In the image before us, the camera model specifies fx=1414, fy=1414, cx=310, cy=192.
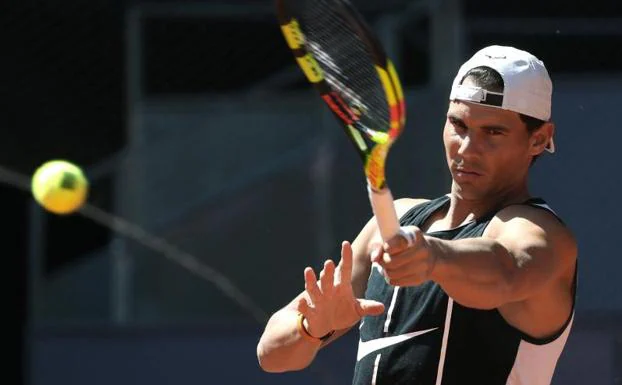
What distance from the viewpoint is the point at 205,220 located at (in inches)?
248

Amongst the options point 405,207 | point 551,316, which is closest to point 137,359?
point 405,207

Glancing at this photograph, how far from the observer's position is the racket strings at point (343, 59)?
8.89 feet

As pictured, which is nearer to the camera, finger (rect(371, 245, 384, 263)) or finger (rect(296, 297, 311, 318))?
finger (rect(371, 245, 384, 263))

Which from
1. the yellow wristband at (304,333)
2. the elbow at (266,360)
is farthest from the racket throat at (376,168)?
the elbow at (266,360)

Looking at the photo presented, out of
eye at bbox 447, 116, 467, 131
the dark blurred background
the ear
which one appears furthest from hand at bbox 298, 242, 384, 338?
the dark blurred background

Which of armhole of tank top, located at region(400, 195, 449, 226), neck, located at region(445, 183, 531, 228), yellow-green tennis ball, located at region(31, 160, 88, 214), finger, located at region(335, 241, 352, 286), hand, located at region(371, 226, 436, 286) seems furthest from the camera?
yellow-green tennis ball, located at region(31, 160, 88, 214)

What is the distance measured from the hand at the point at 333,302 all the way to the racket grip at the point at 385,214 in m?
0.24

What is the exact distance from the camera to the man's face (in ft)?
9.02

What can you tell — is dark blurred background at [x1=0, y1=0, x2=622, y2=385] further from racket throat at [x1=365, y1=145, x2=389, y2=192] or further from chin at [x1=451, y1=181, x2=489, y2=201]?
racket throat at [x1=365, y1=145, x2=389, y2=192]

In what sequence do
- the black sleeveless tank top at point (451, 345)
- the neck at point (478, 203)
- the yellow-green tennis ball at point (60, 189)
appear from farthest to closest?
the yellow-green tennis ball at point (60, 189) < the neck at point (478, 203) < the black sleeveless tank top at point (451, 345)

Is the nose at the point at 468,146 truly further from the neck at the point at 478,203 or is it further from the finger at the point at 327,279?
the finger at the point at 327,279

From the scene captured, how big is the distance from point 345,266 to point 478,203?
35 centimetres

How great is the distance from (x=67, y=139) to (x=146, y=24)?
769mm

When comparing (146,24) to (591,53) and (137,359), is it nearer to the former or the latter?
(137,359)
